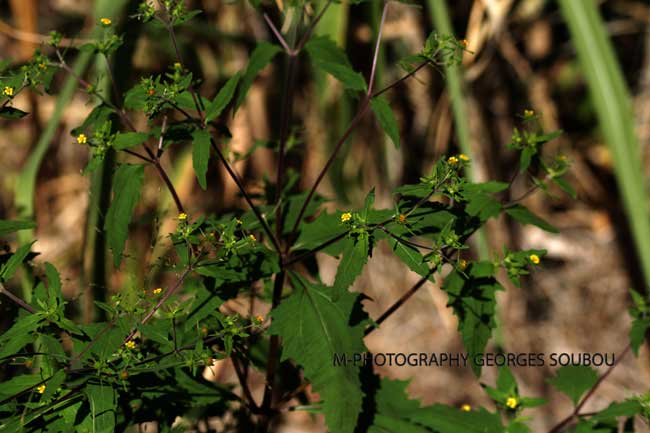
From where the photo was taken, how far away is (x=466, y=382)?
8.01ft

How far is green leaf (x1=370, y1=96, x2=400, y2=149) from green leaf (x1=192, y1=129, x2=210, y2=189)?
0.23 metres

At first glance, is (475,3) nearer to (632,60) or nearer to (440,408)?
(632,60)

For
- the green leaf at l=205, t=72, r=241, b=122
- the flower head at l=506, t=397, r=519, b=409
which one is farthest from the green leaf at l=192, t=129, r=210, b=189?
the flower head at l=506, t=397, r=519, b=409

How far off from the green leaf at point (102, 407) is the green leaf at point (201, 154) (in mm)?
256

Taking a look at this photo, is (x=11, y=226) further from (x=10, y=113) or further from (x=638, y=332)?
(x=638, y=332)

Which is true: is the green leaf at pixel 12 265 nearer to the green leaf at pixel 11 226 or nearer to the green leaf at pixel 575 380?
the green leaf at pixel 11 226

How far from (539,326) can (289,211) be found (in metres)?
1.78

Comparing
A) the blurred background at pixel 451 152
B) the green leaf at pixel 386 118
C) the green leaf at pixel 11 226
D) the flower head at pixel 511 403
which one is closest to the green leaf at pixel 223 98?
the green leaf at pixel 386 118

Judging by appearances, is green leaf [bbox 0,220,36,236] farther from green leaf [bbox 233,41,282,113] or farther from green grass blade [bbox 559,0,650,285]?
green grass blade [bbox 559,0,650,285]

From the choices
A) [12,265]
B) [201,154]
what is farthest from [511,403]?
[12,265]

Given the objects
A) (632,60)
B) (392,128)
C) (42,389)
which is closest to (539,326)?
(632,60)

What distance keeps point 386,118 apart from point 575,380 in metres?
0.55

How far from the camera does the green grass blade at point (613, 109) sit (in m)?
1.29

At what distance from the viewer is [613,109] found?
1.30 m
